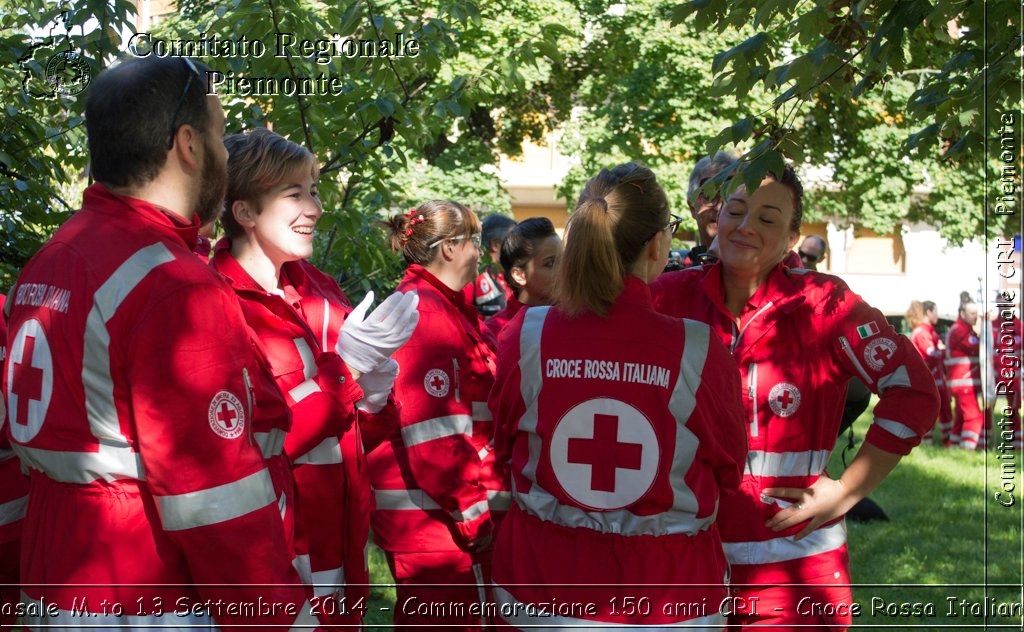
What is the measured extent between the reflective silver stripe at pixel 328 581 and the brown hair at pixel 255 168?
1122 mm

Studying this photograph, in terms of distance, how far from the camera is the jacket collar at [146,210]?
205 cm

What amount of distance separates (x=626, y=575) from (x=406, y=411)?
5.09 ft

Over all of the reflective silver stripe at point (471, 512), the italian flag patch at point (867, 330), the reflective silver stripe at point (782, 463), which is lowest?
the reflective silver stripe at point (471, 512)

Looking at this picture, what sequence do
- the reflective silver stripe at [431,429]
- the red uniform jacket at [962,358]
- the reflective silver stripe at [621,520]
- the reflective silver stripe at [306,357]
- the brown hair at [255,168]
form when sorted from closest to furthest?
the reflective silver stripe at [621,520] < the reflective silver stripe at [306,357] < the brown hair at [255,168] < the reflective silver stripe at [431,429] < the red uniform jacket at [962,358]

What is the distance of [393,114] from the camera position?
450cm

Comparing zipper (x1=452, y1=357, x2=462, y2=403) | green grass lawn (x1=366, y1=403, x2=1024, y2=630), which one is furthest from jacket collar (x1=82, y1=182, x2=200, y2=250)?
green grass lawn (x1=366, y1=403, x2=1024, y2=630)

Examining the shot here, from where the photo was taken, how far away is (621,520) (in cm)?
257

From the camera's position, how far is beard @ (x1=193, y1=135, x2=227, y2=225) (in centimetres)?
215

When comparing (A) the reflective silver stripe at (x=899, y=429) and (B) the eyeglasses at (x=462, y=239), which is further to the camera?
(B) the eyeglasses at (x=462, y=239)

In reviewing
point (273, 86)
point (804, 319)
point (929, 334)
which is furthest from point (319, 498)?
point (929, 334)

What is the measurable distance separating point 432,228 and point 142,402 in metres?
2.44

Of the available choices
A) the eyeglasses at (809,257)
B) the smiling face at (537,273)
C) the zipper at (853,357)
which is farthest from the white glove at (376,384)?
the eyeglasses at (809,257)

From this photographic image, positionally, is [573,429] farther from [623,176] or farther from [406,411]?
[406,411]

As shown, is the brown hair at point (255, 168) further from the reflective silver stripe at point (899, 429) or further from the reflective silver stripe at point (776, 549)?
the reflective silver stripe at point (899, 429)
